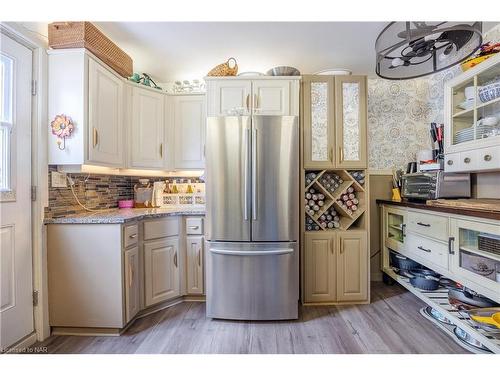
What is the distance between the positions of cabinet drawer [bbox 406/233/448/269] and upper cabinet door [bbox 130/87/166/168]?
8.59 feet

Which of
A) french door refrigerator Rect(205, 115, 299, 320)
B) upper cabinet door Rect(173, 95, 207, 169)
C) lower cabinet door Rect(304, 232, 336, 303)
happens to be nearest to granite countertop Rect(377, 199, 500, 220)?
lower cabinet door Rect(304, 232, 336, 303)

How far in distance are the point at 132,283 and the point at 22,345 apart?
758 millimetres

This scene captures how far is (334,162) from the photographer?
2.40 m

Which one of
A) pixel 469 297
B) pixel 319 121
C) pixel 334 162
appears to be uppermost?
pixel 319 121

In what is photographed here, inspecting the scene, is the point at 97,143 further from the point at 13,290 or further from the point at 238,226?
the point at 238,226

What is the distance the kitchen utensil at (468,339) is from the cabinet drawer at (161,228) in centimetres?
238

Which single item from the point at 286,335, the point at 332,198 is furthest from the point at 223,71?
the point at 286,335

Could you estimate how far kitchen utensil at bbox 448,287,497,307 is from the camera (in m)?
1.84

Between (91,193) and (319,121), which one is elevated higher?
(319,121)

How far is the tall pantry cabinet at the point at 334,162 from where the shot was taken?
240cm

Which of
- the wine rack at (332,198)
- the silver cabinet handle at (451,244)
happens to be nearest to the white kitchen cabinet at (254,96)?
the wine rack at (332,198)

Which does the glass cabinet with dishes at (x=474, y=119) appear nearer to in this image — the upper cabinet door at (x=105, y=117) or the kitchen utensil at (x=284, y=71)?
the kitchen utensil at (x=284, y=71)

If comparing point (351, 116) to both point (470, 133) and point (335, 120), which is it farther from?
point (470, 133)

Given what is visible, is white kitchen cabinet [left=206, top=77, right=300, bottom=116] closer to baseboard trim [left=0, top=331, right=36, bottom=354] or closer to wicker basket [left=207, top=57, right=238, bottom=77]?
wicker basket [left=207, top=57, right=238, bottom=77]
